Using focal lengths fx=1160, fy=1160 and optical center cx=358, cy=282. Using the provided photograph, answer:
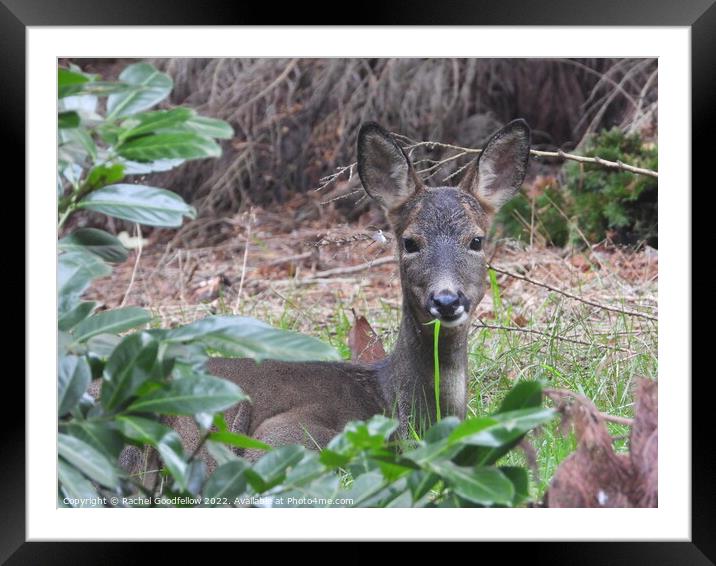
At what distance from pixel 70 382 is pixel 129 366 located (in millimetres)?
155

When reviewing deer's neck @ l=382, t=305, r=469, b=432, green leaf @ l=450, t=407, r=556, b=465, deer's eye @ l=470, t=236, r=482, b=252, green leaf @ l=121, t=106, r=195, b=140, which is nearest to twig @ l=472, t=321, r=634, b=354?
deer's neck @ l=382, t=305, r=469, b=432

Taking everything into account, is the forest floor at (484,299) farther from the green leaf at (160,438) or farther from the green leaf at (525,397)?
the green leaf at (160,438)

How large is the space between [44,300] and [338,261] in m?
5.28

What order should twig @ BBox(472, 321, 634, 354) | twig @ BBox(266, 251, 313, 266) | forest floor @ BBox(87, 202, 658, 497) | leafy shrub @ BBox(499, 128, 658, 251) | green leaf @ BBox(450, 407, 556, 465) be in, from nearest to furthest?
green leaf @ BBox(450, 407, 556, 465), forest floor @ BBox(87, 202, 658, 497), twig @ BBox(472, 321, 634, 354), leafy shrub @ BBox(499, 128, 658, 251), twig @ BBox(266, 251, 313, 266)

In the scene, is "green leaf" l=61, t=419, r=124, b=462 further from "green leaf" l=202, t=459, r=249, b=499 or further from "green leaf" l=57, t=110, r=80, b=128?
"green leaf" l=57, t=110, r=80, b=128

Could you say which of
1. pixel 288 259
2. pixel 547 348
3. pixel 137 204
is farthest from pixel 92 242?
pixel 288 259

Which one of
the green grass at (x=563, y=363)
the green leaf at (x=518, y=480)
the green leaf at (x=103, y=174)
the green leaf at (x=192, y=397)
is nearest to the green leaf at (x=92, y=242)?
the green leaf at (x=103, y=174)

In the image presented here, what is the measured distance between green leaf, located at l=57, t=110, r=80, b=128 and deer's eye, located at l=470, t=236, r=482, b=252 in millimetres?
1869

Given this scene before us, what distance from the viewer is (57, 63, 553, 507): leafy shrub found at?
2.74 metres

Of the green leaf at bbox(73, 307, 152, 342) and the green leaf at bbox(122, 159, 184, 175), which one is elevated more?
the green leaf at bbox(122, 159, 184, 175)

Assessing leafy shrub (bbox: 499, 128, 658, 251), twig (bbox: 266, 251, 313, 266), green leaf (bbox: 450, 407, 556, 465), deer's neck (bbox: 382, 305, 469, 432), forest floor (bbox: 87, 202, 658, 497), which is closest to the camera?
green leaf (bbox: 450, 407, 556, 465)

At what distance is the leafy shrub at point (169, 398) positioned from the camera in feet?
9.00

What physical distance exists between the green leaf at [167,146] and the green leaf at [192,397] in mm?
579
